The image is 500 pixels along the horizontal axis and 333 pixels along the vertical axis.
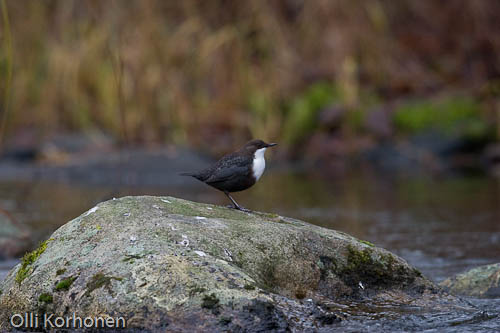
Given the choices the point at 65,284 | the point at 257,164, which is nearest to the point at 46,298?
the point at 65,284

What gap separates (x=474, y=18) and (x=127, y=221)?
46.2ft

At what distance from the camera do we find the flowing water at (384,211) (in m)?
3.98

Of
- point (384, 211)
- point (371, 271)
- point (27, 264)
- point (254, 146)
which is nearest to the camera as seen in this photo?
point (27, 264)

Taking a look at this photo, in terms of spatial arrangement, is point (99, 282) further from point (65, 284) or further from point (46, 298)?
point (46, 298)

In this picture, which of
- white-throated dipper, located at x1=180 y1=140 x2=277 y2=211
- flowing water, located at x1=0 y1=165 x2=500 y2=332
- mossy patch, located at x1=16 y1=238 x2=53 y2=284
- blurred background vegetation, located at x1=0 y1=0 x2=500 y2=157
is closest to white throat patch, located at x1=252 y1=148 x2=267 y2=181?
white-throated dipper, located at x1=180 y1=140 x2=277 y2=211

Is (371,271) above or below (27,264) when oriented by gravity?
below

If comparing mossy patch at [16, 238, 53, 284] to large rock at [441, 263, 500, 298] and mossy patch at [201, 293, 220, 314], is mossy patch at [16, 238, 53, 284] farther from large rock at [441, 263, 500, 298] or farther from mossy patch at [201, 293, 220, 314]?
large rock at [441, 263, 500, 298]

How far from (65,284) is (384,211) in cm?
559

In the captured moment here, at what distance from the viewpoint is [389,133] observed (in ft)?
45.3

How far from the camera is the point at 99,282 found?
359 cm

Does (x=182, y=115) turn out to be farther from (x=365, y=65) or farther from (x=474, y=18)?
(x=474, y=18)

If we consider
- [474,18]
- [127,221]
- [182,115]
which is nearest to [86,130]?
[182,115]

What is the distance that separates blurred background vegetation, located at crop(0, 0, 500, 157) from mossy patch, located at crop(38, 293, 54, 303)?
9763mm

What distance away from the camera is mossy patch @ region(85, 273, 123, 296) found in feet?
11.7
